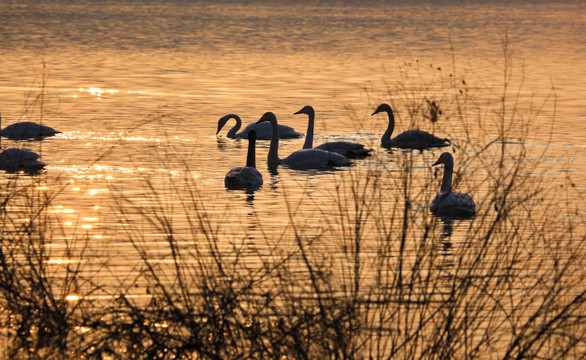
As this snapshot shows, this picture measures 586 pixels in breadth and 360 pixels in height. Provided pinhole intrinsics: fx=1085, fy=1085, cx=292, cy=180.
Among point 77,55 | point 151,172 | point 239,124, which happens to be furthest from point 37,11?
point 151,172

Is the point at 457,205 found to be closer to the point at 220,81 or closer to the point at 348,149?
the point at 348,149

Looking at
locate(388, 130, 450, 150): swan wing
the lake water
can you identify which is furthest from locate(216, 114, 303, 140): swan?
locate(388, 130, 450, 150): swan wing

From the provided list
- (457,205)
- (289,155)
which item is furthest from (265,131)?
(457,205)

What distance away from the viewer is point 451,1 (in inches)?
4995

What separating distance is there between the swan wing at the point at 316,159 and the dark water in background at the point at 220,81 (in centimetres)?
56

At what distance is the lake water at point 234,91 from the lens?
1555 centimetres

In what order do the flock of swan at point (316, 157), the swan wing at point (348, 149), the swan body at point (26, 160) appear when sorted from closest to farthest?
1. the flock of swan at point (316, 157)
2. the swan body at point (26, 160)
3. the swan wing at point (348, 149)

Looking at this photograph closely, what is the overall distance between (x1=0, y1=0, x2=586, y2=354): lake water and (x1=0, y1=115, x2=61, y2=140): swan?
226 mm

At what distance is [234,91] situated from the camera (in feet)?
113

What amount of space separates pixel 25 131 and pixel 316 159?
20.4 feet

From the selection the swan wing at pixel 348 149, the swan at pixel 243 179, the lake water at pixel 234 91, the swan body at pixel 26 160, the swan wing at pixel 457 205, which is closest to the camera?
the swan wing at pixel 457 205

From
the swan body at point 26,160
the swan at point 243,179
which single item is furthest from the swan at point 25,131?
the swan at point 243,179

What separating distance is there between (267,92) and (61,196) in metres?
18.3

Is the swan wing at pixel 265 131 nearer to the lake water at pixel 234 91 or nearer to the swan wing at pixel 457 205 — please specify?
the lake water at pixel 234 91
